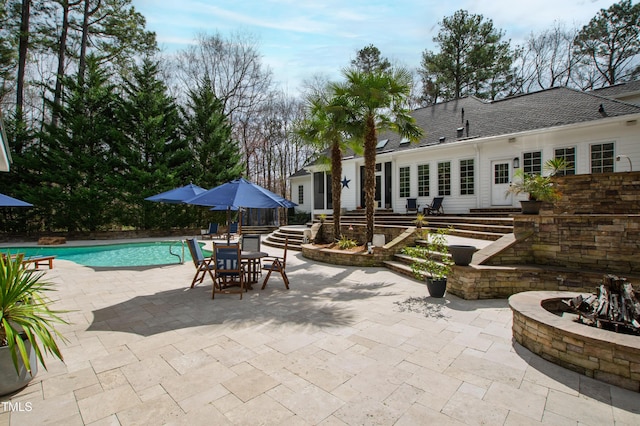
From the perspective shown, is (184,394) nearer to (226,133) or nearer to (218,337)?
(218,337)

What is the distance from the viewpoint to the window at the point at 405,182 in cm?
1456

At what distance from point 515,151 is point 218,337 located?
40.7ft

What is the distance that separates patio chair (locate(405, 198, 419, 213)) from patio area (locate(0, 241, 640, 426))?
8648mm

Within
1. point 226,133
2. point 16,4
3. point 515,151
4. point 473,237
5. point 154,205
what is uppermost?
point 16,4

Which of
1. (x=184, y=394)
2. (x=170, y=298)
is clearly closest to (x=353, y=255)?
(x=170, y=298)

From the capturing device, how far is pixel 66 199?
51.2 ft

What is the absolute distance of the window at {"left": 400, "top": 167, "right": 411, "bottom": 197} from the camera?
47.8 ft

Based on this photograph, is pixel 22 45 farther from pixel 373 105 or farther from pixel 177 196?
pixel 373 105

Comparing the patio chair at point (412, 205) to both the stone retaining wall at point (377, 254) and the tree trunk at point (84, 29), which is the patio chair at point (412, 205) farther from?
the tree trunk at point (84, 29)

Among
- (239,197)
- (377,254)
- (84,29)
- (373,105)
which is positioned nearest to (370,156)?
(373,105)

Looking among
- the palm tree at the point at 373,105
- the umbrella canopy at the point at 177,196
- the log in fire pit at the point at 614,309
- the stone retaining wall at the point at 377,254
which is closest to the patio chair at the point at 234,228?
the umbrella canopy at the point at 177,196

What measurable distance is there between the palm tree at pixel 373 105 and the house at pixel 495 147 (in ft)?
14.2

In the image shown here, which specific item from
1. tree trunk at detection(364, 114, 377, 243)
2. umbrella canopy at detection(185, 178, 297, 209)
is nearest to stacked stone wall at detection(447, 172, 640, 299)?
umbrella canopy at detection(185, 178, 297, 209)

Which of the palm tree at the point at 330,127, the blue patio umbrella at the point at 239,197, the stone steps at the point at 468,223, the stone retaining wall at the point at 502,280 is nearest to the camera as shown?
the stone retaining wall at the point at 502,280
